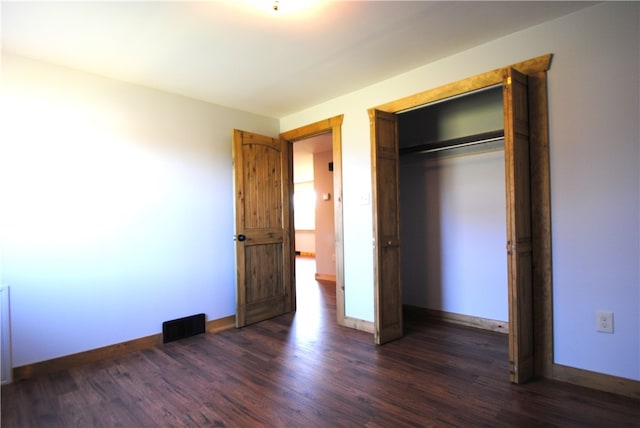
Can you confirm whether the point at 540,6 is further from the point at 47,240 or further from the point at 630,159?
the point at 47,240

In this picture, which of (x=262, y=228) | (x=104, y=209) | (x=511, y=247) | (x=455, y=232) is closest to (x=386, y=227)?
(x=455, y=232)

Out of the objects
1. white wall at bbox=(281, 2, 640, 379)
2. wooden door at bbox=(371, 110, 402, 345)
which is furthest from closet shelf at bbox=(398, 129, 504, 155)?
white wall at bbox=(281, 2, 640, 379)

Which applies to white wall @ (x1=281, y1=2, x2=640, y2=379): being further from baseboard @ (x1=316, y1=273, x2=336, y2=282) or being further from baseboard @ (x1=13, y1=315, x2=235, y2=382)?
baseboard @ (x1=316, y1=273, x2=336, y2=282)

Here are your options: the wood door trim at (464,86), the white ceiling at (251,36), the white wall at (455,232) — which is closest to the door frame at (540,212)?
the wood door trim at (464,86)

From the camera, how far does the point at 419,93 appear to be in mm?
2947

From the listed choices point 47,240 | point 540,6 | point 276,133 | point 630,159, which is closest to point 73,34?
point 47,240

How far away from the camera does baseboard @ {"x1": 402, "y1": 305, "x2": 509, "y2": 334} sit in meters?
3.27

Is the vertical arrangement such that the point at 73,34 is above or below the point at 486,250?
above

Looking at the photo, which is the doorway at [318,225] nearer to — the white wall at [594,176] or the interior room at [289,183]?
the interior room at [289,183]

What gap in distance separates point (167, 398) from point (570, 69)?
3.40 metres

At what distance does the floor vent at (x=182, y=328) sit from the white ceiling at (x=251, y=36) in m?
2.28

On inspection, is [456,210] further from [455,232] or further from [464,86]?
[464,86]

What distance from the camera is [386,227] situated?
3111 mm

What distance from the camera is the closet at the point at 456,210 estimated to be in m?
3.30
